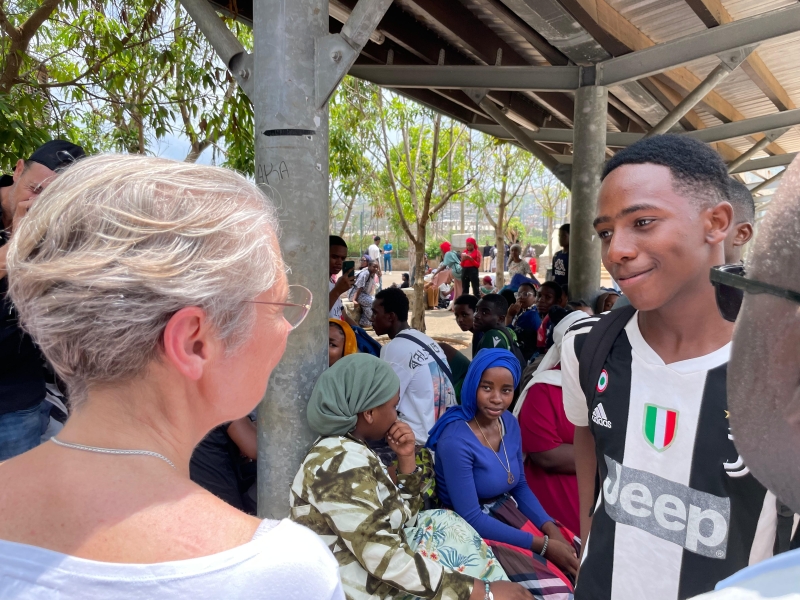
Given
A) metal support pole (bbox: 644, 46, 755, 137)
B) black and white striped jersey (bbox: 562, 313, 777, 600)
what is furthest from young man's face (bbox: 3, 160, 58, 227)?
metal support pole (bbox: 644, 46, 755, 137)

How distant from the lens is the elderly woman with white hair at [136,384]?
0.76m

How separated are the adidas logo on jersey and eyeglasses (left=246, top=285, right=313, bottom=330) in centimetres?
84

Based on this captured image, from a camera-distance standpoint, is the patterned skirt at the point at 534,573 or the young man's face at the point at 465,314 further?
the young man's face at the point at 465,314

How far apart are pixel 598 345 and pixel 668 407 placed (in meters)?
0.26

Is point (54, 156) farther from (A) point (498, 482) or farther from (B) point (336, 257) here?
(B) point (336, 257)

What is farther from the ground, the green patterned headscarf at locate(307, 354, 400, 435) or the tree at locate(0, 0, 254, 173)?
the tree at locate(0, 0, 254, 173)

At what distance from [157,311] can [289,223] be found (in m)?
1.38

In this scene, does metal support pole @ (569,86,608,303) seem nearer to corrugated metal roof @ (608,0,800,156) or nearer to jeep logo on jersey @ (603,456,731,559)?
corrugated metal roof @ (608,0,800,156)

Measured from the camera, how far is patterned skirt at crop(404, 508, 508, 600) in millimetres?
2299

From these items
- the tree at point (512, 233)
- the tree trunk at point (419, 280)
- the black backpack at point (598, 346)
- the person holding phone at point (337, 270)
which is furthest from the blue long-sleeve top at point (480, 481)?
the tree at point (512, 233)

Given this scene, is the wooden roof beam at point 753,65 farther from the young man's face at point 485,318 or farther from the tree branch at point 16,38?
the tree branch at point 16,38

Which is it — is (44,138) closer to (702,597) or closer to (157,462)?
(157,462)

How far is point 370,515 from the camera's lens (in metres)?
1.89

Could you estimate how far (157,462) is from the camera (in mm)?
861
